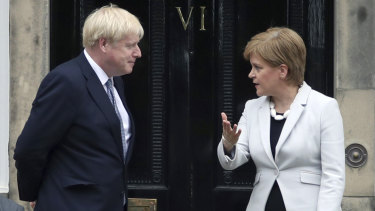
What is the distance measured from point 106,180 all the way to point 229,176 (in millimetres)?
2507

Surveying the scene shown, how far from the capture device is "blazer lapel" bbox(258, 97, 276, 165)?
4.79 meters

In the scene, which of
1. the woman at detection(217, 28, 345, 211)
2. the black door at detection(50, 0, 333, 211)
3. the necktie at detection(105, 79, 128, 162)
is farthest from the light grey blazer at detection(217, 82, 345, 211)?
the black door at detection(50, 0, 333, 211)

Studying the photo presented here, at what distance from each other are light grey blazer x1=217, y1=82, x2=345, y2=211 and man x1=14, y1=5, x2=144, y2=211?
0.78 metres

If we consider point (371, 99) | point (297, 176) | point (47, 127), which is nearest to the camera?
point (47, 127)

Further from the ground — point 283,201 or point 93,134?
point 93,134

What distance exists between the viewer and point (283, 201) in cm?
476

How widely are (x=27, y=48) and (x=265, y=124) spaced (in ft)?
8.09

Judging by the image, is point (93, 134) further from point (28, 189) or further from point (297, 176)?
point (297, 176)

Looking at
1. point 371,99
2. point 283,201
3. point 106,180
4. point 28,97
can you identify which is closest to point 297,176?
point 283,201

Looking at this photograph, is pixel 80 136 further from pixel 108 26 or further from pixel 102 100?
pixel 108 26

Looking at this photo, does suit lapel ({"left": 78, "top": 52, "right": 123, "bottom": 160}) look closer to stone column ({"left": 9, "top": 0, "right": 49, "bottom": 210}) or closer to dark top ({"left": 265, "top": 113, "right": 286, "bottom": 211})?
dark top ({"left": 265, "top": 113, "right": 286, "bottom": 211})

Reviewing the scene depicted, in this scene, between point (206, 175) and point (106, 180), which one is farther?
point (206, 175)

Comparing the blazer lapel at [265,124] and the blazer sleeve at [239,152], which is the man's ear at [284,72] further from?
the blazer sleeve at [239,152]

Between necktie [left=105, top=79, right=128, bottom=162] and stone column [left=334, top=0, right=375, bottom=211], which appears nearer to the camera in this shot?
necktie [left=105, top=79, right=128, bottom=162]
